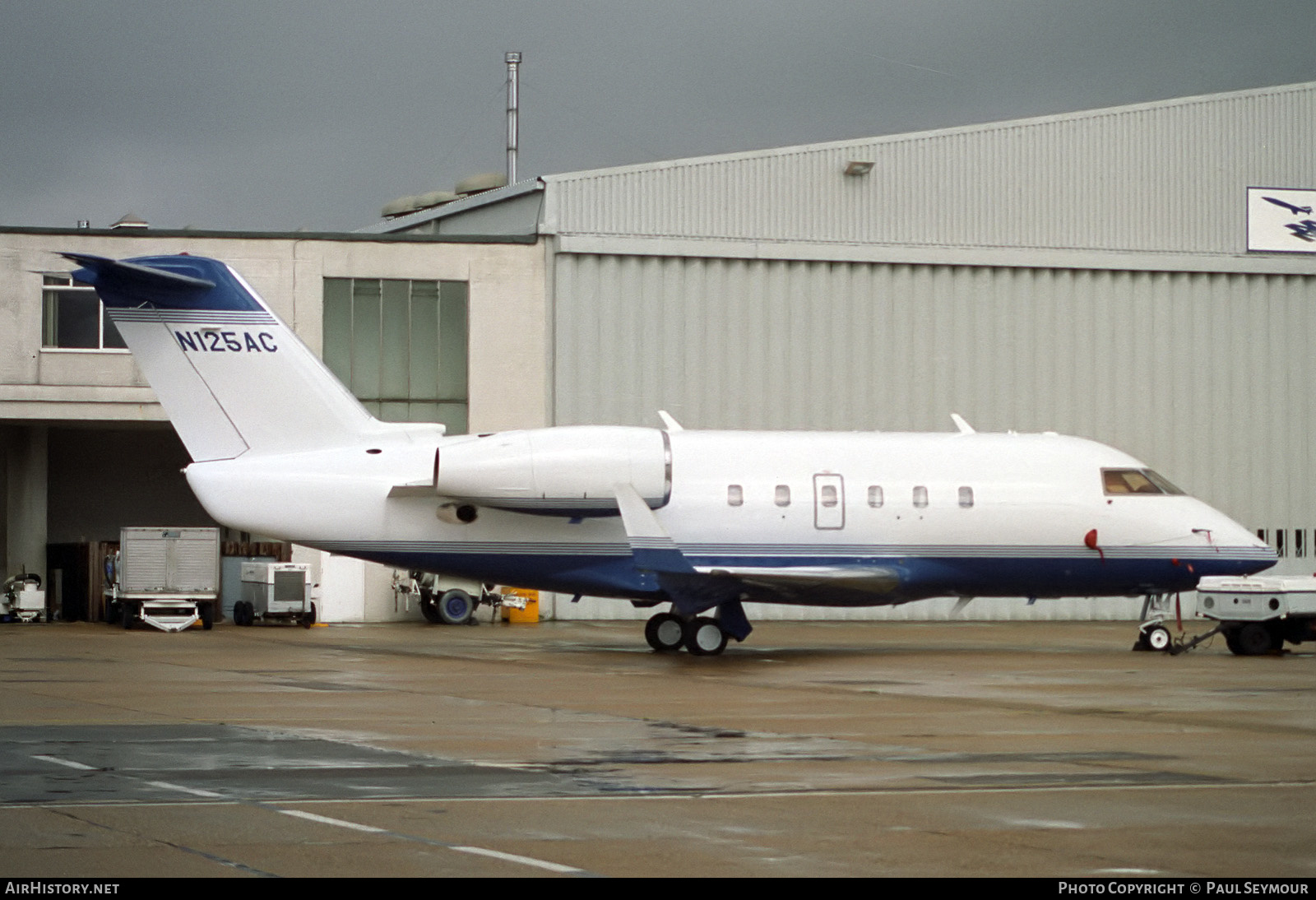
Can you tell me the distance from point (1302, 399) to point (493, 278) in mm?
21083

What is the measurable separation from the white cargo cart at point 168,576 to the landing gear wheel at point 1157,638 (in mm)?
19226

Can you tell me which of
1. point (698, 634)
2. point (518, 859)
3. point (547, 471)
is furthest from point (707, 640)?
point (518, 859)

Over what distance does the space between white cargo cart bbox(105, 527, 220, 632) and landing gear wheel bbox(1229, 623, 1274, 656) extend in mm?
20765

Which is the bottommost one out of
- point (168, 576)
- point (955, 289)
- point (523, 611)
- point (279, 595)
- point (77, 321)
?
point (523, 611)

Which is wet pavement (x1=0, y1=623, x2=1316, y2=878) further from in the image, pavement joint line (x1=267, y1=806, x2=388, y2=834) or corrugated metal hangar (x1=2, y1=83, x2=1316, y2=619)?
corrugated metal hangar (x1=2, y1=83, x2=1316, y2=619)

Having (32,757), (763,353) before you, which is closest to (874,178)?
(763,353)

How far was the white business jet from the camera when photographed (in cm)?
2620

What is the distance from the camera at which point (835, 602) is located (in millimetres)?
26766

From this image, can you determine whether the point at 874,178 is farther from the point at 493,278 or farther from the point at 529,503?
the point at 529,503

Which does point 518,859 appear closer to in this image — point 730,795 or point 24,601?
point 730,795

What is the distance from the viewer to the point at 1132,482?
28484 mm

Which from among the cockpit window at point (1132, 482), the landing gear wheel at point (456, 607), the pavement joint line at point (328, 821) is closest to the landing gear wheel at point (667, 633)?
the cockpit window at point (1132, 482)

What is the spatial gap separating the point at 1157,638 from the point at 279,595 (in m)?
18.7

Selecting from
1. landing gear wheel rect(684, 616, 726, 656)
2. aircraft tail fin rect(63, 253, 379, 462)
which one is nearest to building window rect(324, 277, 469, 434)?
aircraft tail fin rect(63, 253, 379, 462)
